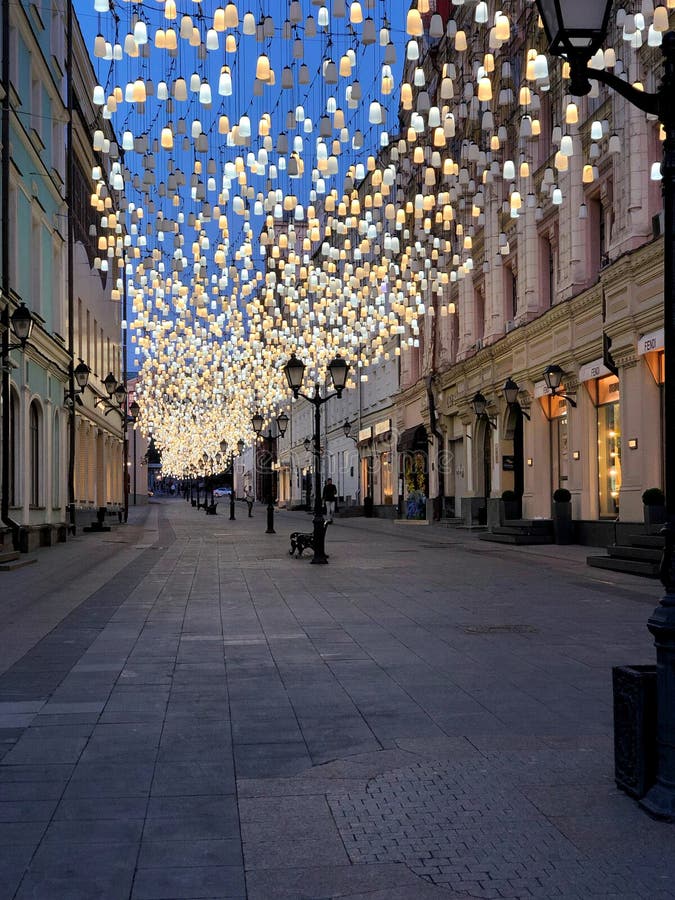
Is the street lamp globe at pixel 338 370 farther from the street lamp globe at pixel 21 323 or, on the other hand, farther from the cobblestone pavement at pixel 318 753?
the cobblestone pavement at pixel 318 753

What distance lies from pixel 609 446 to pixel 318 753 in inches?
844

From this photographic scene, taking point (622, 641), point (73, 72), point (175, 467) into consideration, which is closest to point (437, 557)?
point (622, 641)

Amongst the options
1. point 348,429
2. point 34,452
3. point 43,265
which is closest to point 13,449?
point 34,452

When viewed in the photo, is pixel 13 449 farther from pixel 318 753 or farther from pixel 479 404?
pixel 318 753

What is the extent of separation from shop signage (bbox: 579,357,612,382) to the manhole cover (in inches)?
582

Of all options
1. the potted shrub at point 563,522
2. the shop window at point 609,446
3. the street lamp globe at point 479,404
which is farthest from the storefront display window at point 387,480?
the shop window at point 609,446

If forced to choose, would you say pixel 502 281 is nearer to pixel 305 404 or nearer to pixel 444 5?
pixel 444 5

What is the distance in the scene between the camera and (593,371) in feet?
86.2

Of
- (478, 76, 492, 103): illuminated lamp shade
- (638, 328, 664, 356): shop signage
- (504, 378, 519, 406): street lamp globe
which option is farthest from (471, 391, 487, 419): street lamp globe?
(478, 76, 492, 103): illuminated lamp shade

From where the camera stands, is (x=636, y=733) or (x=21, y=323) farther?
(x=21, y=323)

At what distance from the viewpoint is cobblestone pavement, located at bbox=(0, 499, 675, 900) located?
423 cm

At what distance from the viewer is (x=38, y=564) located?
21125 millimetres

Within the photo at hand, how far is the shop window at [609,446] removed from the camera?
25531mm

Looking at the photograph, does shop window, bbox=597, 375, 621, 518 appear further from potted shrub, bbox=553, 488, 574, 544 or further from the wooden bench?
the wooden bench
